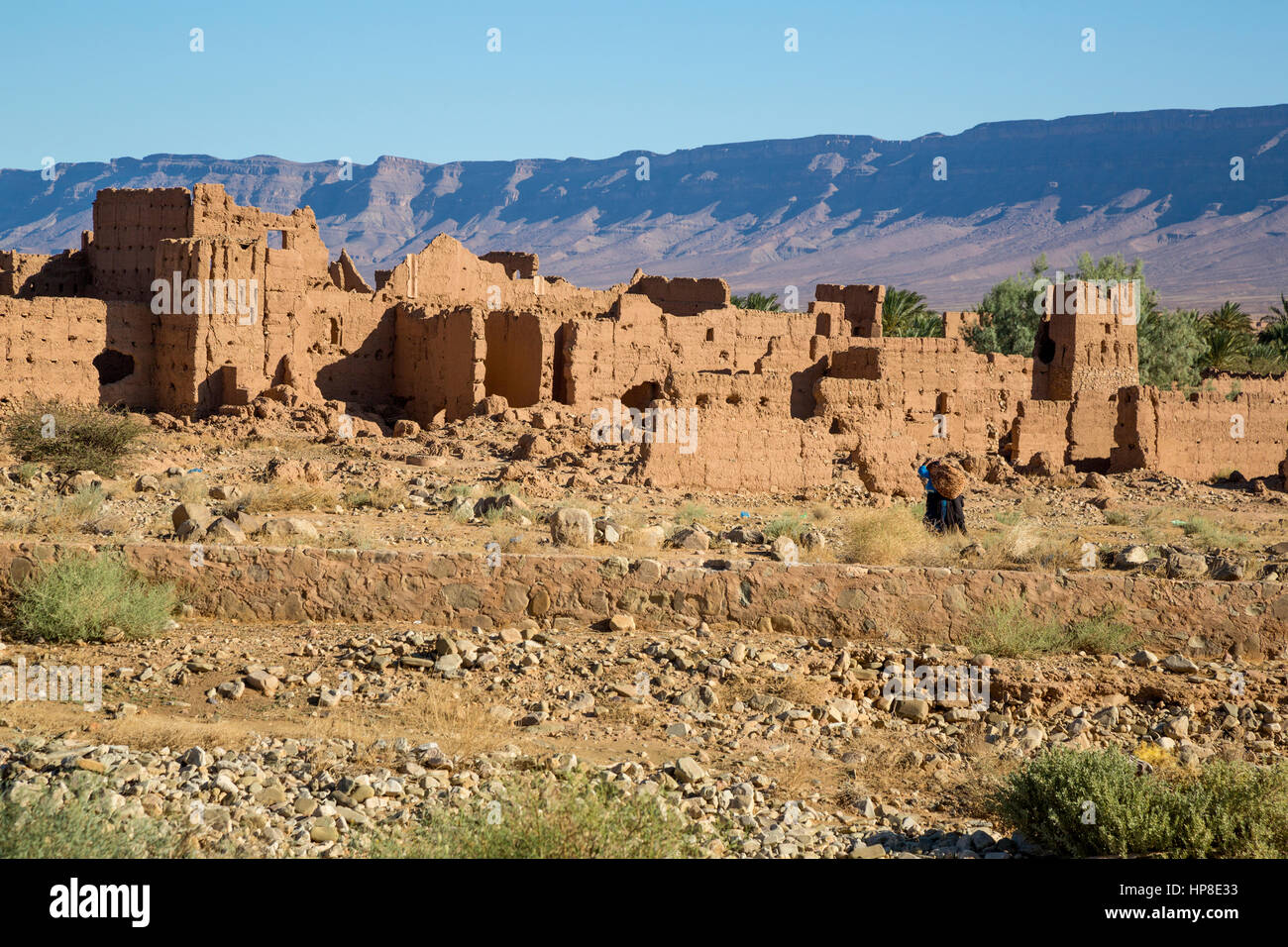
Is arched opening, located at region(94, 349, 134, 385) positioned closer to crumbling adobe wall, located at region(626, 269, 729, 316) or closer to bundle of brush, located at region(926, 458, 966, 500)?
Answer: crumbling adobe wall, located at region(626, 269, 729, 316)

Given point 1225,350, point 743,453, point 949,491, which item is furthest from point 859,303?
point 949,491

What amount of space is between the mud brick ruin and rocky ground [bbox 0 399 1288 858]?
311 inches

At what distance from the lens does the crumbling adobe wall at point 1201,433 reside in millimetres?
22609

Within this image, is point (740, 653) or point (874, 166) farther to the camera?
point (874, 166)

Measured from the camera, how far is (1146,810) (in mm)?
5281

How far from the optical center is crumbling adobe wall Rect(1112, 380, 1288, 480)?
22.6 meters

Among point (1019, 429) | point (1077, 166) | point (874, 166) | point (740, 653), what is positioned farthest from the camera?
point (874, 166)

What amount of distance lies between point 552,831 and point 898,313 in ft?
117

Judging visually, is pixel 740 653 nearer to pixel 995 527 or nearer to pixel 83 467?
pixel 995 527

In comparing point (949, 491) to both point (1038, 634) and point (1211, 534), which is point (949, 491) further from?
point (1211, 534)

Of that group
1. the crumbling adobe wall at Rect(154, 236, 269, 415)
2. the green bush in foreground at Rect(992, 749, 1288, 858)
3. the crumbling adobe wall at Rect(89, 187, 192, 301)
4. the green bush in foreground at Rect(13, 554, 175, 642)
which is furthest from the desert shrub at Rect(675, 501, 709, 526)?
the crumbling adobe wall at Rect(89, 187, 192, 301)
